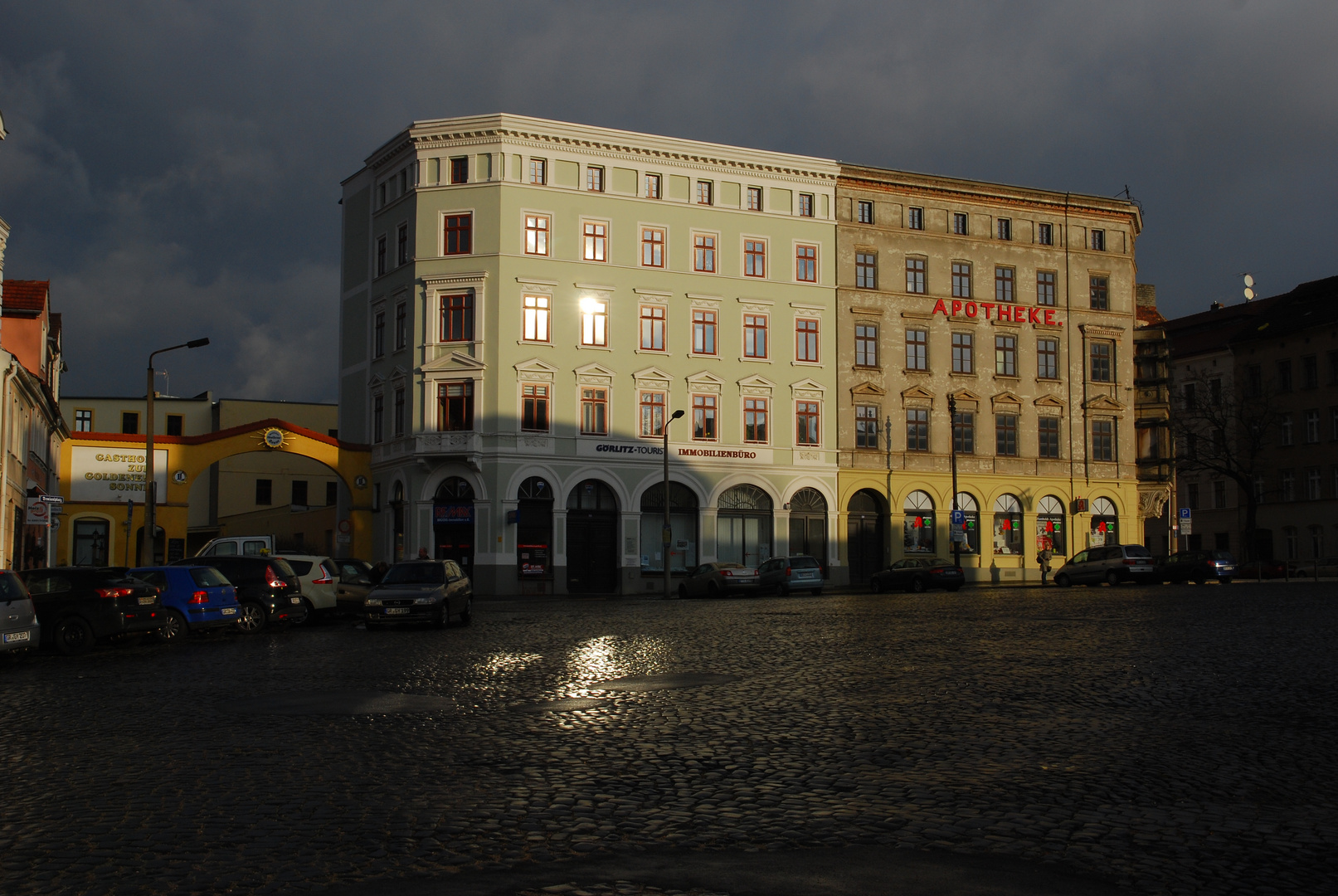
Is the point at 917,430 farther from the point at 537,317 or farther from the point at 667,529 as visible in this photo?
the point at 537,317

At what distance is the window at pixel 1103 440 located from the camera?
6153 centimetres

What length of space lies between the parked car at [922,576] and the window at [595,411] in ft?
41.7

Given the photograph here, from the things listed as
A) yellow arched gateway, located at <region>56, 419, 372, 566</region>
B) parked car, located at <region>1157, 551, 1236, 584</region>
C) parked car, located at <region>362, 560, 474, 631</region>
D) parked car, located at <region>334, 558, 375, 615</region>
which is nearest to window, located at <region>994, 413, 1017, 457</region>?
parked car, located at <region>1157, 551, 1236, 584</region>

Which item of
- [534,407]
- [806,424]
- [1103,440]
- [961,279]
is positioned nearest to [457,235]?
[534,407]

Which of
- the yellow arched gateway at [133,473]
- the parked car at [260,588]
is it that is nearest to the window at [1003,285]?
the yellow arched gateway at [133,473]

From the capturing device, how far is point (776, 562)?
47.8m

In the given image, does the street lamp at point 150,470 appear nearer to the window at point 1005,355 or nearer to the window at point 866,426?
the window at point 866,426

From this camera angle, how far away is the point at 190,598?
25.7 meters

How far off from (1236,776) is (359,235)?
173ft

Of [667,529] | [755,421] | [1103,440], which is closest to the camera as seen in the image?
[667,529]

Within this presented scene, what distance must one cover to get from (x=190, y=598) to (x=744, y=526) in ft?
106

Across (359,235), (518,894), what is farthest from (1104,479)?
(518,894)

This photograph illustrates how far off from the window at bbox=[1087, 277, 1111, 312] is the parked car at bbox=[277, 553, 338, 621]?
42.9 m

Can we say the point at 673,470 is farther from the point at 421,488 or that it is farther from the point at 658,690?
the point at 658,690
